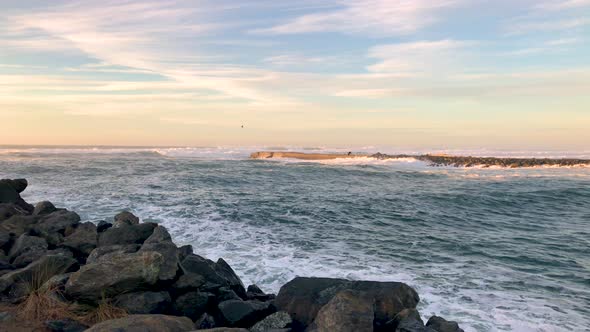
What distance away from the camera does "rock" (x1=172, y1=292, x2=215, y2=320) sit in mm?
6352

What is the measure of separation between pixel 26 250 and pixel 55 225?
7.48 feet

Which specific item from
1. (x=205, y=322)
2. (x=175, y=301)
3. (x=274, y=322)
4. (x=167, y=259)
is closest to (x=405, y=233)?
(x=274, y=322)

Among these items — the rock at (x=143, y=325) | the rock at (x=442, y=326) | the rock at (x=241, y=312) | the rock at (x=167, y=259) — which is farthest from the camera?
the rock at (x=167, y=259)

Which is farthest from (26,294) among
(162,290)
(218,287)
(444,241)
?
(444,241)

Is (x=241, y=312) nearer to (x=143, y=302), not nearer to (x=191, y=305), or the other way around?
(x=191, y=305)

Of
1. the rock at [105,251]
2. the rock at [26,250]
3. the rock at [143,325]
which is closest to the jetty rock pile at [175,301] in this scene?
the rock at [143,325]

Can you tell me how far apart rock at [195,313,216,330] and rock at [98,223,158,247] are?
5.00 meters

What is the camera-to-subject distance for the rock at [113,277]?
20.2ft

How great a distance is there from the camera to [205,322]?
5906 millimetres

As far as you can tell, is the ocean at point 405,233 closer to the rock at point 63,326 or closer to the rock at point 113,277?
the rock at point 113,277

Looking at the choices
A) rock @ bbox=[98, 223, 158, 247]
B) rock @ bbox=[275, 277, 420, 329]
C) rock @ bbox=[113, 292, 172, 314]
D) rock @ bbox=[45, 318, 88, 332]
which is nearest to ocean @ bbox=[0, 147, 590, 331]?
rock @ bbox=[275, 277, 420, 329]

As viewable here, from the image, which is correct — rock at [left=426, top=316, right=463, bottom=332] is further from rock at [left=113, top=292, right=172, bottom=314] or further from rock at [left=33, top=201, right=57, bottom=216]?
rock at [left=33, top=201, right=57, bottom=216]

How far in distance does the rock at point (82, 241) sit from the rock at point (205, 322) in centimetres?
538

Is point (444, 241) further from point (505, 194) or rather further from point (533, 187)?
point (533, 187)
